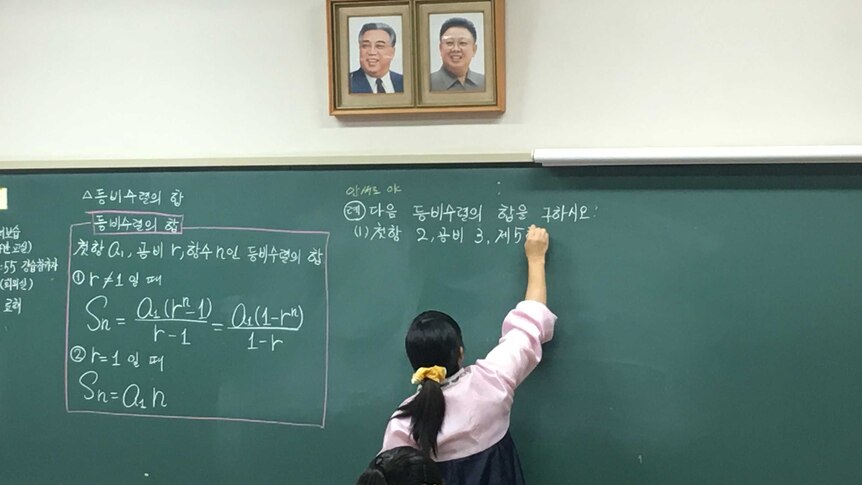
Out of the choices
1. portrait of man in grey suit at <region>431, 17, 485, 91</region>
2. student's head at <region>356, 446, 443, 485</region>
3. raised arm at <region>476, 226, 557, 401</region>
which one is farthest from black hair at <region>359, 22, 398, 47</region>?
student's head at <region>356, 446, 443, 485</region>

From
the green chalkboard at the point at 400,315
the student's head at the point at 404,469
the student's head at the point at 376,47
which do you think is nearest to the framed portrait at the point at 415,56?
the student's head at the point at 376,47

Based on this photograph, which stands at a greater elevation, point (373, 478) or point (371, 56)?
point (371, 56)

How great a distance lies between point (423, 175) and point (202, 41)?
84cm

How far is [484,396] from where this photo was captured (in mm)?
1797

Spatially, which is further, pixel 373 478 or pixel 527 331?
pixel 527 331

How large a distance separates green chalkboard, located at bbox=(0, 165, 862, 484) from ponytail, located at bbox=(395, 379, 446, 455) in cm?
38

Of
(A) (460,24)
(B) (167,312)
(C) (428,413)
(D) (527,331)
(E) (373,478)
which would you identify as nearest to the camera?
(E) (373,478)

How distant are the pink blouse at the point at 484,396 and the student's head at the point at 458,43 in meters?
0.75

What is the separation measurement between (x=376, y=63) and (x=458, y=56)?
249 millimetres

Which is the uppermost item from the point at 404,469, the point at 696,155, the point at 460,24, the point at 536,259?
the point at 460,24

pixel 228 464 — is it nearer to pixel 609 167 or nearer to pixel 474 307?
pixel 474 307

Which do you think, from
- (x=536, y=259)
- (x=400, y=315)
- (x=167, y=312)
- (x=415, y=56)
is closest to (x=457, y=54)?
(x=415, y=56)

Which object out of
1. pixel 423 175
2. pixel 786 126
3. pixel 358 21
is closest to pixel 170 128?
pixel 358 21

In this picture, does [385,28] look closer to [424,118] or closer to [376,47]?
[376,47]
